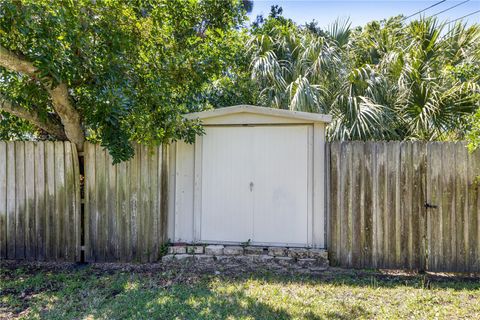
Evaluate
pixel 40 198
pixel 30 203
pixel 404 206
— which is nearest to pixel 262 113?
pixel 404 206

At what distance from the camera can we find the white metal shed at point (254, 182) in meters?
4.71

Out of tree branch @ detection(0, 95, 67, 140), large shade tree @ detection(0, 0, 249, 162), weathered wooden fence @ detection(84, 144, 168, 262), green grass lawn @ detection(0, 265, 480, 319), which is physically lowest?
green grass lawn @ detection(0, 265, 480, 319)

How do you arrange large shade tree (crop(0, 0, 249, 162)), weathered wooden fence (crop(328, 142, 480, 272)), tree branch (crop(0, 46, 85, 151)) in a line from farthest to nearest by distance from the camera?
weathered wooden fence (crop(328, 142, 480, 272)), tree branch (crop(0, 46, 85, 151)), large shade tree (crop(0, 0, 249, 162))

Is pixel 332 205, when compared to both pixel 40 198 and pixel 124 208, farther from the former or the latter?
pixel 40 198

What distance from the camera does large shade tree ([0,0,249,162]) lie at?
3760mm

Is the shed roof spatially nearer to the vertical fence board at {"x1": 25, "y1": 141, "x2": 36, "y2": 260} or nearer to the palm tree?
the palm tree

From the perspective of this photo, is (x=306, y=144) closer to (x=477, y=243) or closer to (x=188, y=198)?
(x=188, y=198)

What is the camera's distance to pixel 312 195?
4711mm

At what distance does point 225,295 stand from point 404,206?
265cm

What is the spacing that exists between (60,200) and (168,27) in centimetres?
298

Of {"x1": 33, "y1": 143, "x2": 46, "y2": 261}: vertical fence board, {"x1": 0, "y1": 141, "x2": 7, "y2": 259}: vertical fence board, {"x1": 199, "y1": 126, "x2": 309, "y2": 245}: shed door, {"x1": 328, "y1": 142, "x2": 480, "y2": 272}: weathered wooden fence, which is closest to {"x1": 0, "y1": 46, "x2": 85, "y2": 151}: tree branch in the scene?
{"x1": 33, "y1": 143, "x2": 46, "y2": 261}: vertical fence board

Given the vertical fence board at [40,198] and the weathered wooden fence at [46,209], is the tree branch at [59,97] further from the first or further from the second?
the vertical fence board at [40,198]

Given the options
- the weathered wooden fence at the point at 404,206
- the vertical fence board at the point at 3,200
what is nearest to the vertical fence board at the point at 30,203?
the vertical fence board at the point at 3,200

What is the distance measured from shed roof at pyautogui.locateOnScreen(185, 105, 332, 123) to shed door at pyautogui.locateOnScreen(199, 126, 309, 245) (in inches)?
7.7
